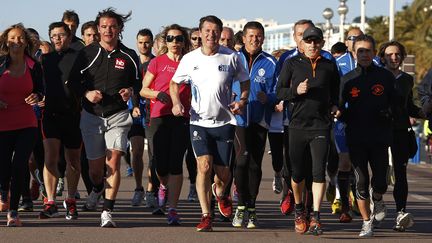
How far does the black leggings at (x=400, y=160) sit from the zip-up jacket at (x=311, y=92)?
1.15m

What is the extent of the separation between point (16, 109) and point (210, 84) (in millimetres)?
2008

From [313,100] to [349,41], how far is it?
316 centimetres

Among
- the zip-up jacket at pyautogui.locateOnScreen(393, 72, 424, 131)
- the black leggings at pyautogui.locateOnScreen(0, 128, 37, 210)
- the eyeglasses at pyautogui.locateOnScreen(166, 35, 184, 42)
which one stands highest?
the eyeglasses at pyautogui.locateOnScreen(166, 35, 184, 42)

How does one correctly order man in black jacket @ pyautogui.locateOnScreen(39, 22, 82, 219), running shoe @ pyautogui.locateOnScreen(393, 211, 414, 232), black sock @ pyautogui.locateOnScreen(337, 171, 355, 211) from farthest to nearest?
black sock @ pyautogui.locateOnScreen(337, 171, 355, 211) < man in black jacket @ pyautogui.locateOnScreen(39, 22, 82, 219) < running shoe @ pyautogui.locateOnScreen(393, 211, 414, 232)

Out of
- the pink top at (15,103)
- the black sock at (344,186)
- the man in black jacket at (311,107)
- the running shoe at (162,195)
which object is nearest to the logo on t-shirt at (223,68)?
the man in black jacket at (311,107)

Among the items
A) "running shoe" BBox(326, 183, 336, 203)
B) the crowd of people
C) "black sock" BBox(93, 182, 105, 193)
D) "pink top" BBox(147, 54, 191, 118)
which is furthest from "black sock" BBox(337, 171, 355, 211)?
"black sock" BBox(93, 182, 105, 193)

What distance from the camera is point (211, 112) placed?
39.5 ft

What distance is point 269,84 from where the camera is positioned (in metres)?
13.3

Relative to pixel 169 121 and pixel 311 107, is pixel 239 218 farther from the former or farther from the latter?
pixel 311 107

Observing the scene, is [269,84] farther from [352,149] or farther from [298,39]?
[352,149]

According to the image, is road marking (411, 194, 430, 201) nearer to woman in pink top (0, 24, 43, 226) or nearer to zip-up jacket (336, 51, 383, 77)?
zip-up jacket (336, 51, 383, 77)

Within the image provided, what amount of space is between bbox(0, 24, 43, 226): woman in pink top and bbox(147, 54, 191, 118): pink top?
128 centimetres

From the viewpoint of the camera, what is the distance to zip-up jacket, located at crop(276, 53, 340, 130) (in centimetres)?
1181

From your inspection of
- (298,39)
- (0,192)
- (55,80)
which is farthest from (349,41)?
(0,192)
